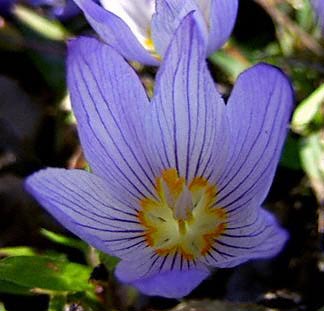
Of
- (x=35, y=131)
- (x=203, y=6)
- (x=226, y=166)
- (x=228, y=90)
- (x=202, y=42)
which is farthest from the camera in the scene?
(x=35, y=131)

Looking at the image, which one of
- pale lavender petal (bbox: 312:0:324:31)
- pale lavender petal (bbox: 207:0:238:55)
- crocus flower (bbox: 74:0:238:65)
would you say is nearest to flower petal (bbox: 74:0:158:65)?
crocus flower (bbox: 74:0:238:65)

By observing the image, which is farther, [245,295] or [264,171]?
[245,295]

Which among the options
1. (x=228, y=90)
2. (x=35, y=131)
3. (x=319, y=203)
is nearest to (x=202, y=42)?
(x=319, y=203)

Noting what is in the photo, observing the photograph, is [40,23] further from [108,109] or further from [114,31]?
[108,109]

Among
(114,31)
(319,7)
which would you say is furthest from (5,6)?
(319,7)

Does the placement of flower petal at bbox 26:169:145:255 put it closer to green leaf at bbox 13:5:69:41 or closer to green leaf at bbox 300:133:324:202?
green leaf at bbox 300:133:324:202

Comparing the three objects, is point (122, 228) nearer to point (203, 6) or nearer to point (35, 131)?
point (203, 6)

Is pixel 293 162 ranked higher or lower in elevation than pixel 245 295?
higher

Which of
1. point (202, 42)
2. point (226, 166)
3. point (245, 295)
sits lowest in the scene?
point (245, 295)
